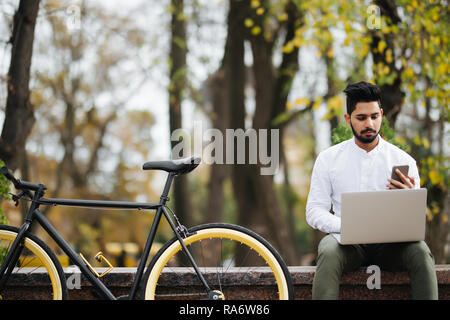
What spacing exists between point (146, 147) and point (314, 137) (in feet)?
26.8

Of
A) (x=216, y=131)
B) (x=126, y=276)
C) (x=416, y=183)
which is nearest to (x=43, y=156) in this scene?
(x=216, y=131)


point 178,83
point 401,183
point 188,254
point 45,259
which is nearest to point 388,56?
point 401,183

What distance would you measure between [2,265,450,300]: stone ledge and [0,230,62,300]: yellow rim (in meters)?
0.45

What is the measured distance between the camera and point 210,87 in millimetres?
16375

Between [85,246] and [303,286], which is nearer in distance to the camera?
[303,286]

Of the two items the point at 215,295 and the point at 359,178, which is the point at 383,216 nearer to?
the point at 359,178

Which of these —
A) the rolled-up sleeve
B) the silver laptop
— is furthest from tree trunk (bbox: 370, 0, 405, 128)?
the silver laptop

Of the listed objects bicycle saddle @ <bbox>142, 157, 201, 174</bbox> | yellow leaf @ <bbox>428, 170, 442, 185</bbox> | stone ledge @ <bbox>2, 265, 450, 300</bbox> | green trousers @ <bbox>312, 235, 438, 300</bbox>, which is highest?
yellow leaf @ <bbox>428, 170, 442, 185</bbox>

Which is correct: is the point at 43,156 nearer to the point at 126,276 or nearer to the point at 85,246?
the point at 85,246

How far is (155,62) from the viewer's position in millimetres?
12469

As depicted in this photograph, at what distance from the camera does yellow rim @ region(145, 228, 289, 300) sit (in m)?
3.63

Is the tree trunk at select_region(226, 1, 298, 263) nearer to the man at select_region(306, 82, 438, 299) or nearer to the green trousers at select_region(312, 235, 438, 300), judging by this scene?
the man at select_region(306, 82, 438, 299)

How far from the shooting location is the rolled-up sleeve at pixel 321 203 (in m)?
3.77

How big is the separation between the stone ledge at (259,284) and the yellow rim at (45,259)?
1.49ft
